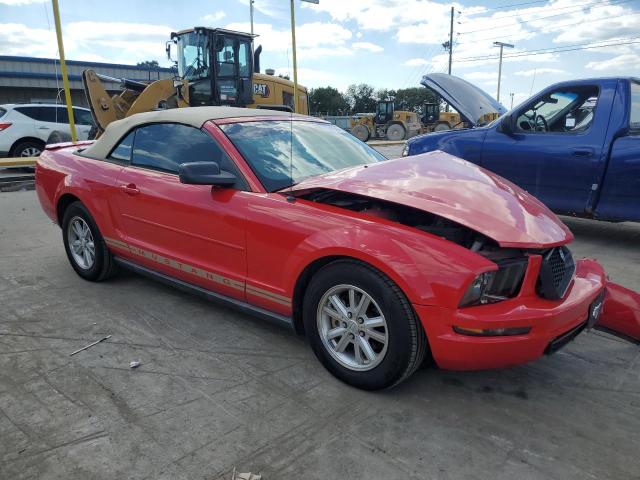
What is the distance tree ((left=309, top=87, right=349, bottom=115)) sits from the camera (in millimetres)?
78875

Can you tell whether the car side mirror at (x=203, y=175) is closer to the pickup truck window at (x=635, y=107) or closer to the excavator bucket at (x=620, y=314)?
the excavator bucket at (x=620, y=314)

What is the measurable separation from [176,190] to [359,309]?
159cm

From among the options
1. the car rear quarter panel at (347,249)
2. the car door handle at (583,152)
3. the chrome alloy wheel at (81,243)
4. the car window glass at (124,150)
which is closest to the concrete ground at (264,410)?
Answer: the car rear quarter panel at (347,249)

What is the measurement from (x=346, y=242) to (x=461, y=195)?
0.72 m

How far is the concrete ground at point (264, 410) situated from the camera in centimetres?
216

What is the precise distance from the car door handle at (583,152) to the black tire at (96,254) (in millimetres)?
4824

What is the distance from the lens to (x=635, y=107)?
5.41m

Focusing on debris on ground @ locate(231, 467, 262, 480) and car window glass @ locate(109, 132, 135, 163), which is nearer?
debris on ground @ locate(231, 467, 262, 480)

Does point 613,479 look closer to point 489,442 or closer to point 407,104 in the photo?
point 489,442

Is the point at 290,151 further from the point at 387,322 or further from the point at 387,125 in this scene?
the point at 387,125

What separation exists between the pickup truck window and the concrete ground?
3.00 metres

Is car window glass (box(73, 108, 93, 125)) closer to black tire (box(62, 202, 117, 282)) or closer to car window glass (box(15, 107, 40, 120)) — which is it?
car window glass (box(15, 107, 40, 120))

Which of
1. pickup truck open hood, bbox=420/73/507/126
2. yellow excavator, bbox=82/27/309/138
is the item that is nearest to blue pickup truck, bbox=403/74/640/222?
pickup truck open hood, bbox=420/73/507/126

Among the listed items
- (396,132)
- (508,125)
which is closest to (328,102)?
(396,132)
